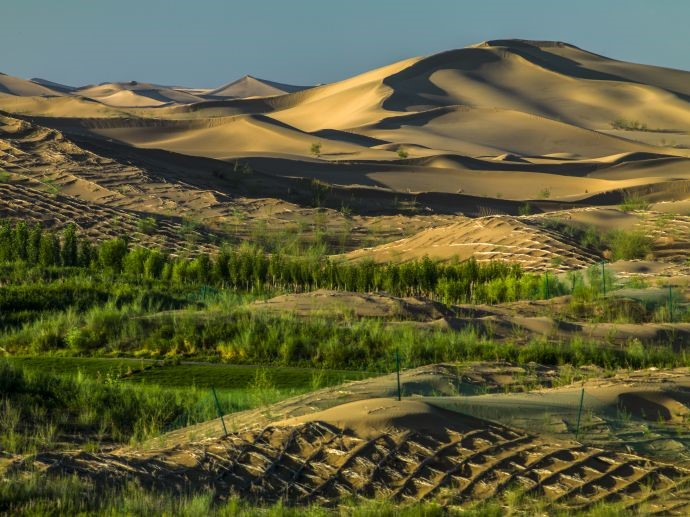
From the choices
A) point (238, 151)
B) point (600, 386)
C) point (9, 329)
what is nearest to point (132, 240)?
point (9, 329)

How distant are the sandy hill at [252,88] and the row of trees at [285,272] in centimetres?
14456

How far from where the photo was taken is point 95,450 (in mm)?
9055

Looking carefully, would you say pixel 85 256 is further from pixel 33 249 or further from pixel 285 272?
pixel 285 272

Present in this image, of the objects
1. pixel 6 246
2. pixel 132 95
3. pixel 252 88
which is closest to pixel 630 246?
pixel 6 246

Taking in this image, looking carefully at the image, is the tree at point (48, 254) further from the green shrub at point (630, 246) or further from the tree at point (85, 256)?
the green shrub at point (630, 246)

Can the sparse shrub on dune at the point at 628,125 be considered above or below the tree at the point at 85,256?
above

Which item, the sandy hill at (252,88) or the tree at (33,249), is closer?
Result: the tree at (33,249)

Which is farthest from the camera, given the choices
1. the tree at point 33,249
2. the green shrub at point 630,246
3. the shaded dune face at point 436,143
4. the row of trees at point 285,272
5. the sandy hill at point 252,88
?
the sandy hill at point 252,88

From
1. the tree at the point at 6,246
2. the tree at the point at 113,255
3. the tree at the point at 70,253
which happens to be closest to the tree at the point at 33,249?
the tree at the point at 6,246

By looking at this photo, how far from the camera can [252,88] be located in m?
178

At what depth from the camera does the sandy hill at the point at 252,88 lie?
17050 centimetres

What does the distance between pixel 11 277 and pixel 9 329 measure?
12.0 ft

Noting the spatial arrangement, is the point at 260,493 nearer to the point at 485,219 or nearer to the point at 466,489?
the point at 466,489

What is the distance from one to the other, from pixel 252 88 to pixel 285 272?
15933cm
